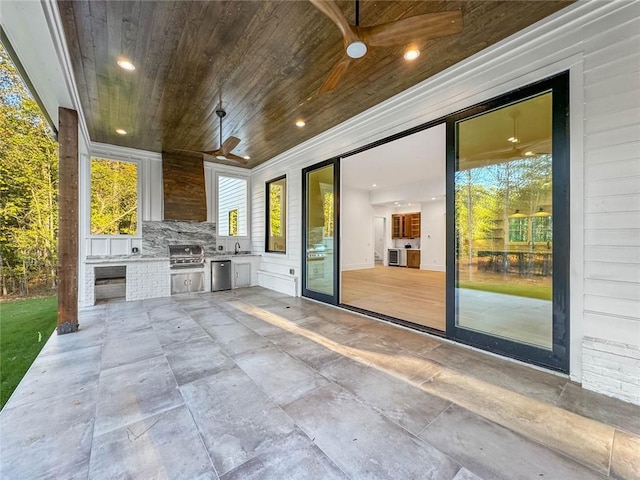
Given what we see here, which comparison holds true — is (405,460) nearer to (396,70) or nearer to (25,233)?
(396,70)

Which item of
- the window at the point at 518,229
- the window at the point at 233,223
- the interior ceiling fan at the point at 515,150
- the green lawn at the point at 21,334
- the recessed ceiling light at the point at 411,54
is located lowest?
the green lawn at the point at 21,334

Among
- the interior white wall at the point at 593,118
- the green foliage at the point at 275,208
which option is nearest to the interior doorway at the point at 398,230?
the interior white wall at the point at 593,118

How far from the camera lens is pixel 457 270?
10.5 ft

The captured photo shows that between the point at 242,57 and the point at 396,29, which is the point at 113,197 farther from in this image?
the point at 396,29

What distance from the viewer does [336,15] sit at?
182 centimetres

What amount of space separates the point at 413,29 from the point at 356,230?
8999 millimetres

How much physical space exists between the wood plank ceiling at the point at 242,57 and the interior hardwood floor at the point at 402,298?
3.30 metres

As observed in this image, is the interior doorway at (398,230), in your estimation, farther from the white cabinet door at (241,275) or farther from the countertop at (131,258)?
the countertop at (131,258)

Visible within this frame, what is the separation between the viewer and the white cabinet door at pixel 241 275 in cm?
690

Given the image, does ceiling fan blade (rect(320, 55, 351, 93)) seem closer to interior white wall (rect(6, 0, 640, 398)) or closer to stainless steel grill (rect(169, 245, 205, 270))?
interior white wall (rect(6, 0, 640, 398))

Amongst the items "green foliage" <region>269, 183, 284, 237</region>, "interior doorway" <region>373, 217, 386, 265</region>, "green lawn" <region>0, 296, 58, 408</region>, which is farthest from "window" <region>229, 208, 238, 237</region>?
"interior doorway" <region>373, 217, 386, 265</region>

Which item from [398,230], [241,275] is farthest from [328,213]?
[398,230]

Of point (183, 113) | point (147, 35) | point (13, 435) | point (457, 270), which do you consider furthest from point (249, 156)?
point (13, 435)

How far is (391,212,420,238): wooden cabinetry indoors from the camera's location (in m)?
12.1
